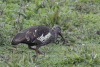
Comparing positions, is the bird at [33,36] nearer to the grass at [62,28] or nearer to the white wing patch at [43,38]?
the white wing patch at [43,38]

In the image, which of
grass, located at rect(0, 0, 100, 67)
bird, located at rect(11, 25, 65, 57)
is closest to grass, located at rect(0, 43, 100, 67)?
grass, located at rect(0, 0, 100, 67)

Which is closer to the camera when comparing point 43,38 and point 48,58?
point 48,58

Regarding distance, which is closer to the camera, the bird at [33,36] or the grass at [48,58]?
the grass at [48,58]

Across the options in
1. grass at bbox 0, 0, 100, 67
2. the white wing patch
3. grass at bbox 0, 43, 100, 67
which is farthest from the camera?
the white wing patch

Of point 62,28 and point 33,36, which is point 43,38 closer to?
point 33,36

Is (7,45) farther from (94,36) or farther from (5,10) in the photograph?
(94,36)

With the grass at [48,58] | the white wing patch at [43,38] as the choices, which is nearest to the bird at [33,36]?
the white wing patch at [43,38]

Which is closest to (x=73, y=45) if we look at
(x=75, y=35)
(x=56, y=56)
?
(x=75, y=35)

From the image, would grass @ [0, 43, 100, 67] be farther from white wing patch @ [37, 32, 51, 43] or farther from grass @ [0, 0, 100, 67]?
white wing patch @ [37, 32, 51, 43]

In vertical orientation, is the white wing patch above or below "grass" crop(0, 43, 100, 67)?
above

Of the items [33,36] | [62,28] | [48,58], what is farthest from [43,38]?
[62,28]

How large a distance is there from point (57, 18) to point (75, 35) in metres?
1.02

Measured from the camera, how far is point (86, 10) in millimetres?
9812

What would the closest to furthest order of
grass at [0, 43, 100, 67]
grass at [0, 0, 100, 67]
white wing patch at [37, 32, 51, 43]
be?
grass at [0, 43, 100, 67] → grass at [0, 0, 100, 67] → white wing patch at [37, 32, 51, 43]
